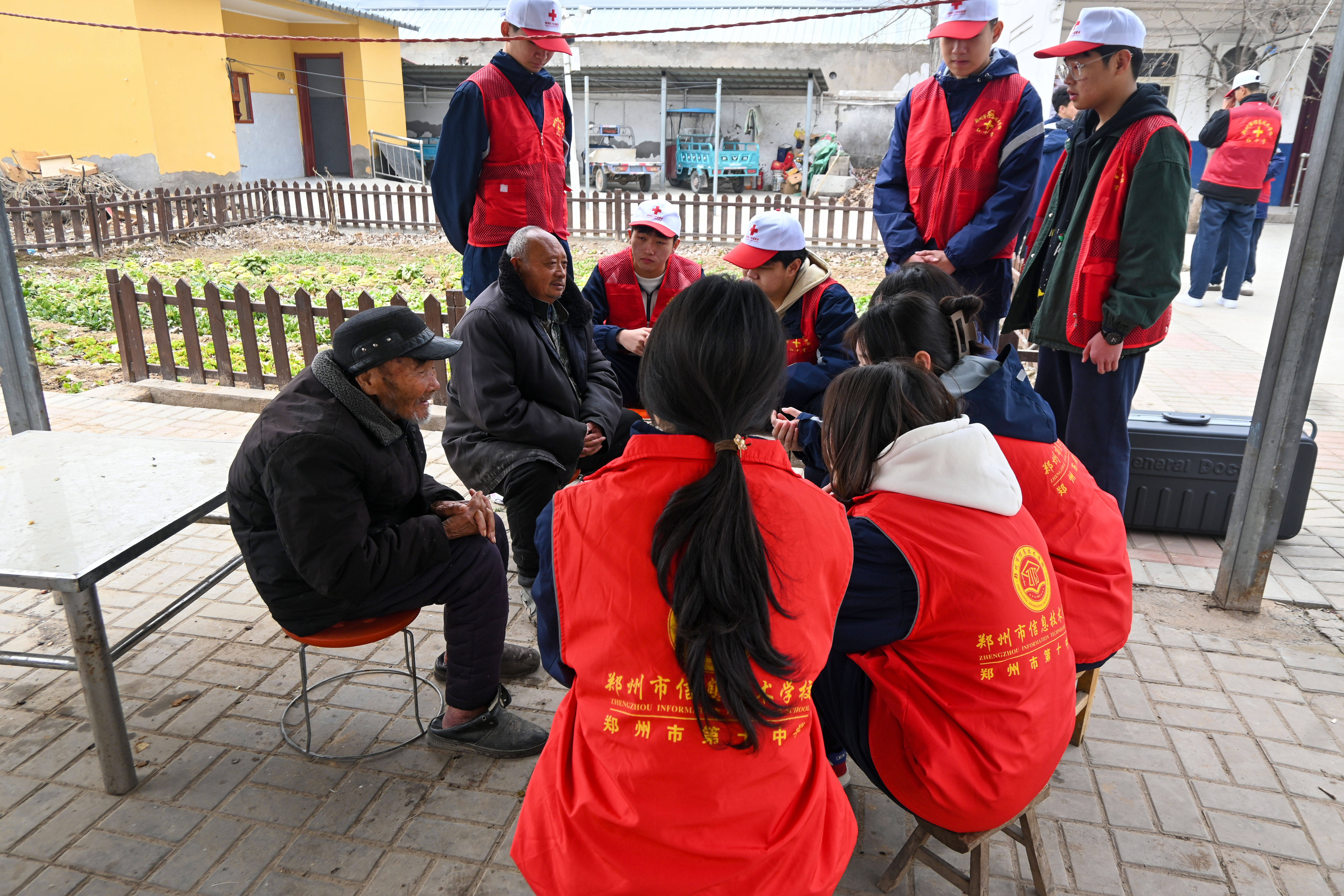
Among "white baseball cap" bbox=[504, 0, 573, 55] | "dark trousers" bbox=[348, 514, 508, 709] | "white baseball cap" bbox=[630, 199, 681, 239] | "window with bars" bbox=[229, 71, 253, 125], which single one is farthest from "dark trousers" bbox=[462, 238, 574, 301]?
"window with bars" bbox=[229, 71, 253, 125]

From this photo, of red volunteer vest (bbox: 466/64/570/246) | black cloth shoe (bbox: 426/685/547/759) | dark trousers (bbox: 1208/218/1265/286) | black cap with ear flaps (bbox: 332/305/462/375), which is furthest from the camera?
dark trousers (bbox: 1208/218/1265/286)

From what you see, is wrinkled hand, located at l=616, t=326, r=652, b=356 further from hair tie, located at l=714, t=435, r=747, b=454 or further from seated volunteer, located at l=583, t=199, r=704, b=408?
hair tie, located at l=714, t=435, r=747, b=454

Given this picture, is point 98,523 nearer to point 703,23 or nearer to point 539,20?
point 539,20

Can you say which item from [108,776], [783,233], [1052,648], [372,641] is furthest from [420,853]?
[783,233]

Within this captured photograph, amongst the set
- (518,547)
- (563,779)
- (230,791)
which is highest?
(563,779)

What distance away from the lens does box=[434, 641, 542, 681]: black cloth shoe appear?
304cm

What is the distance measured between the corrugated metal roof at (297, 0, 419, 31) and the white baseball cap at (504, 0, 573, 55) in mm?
16963

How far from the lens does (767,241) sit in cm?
344

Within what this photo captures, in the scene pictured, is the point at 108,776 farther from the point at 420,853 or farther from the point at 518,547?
Answer: the point at 518,547

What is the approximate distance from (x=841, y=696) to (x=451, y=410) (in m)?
2.10

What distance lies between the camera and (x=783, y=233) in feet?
11.3

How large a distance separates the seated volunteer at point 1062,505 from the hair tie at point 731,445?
0.88 metres

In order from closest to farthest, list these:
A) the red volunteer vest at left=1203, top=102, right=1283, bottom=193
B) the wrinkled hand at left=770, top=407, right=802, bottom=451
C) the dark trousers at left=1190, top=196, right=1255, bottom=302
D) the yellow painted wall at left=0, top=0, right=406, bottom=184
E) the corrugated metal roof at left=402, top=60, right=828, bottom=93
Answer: the wrinkled hand at left=770, top=407, right=802, bottom=451 < the red volunteer vest at left=1203, top=102, right=1283, bottom=193 < the dark trousers at left=1190, top=196, right=1255, bottom=302 < the yellow painted wall at left=0, top=0, right=406, bottom=184 < the corrugated metal roof at left=402, top=60, right=828, bottom=93

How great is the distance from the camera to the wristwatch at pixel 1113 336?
311cm
